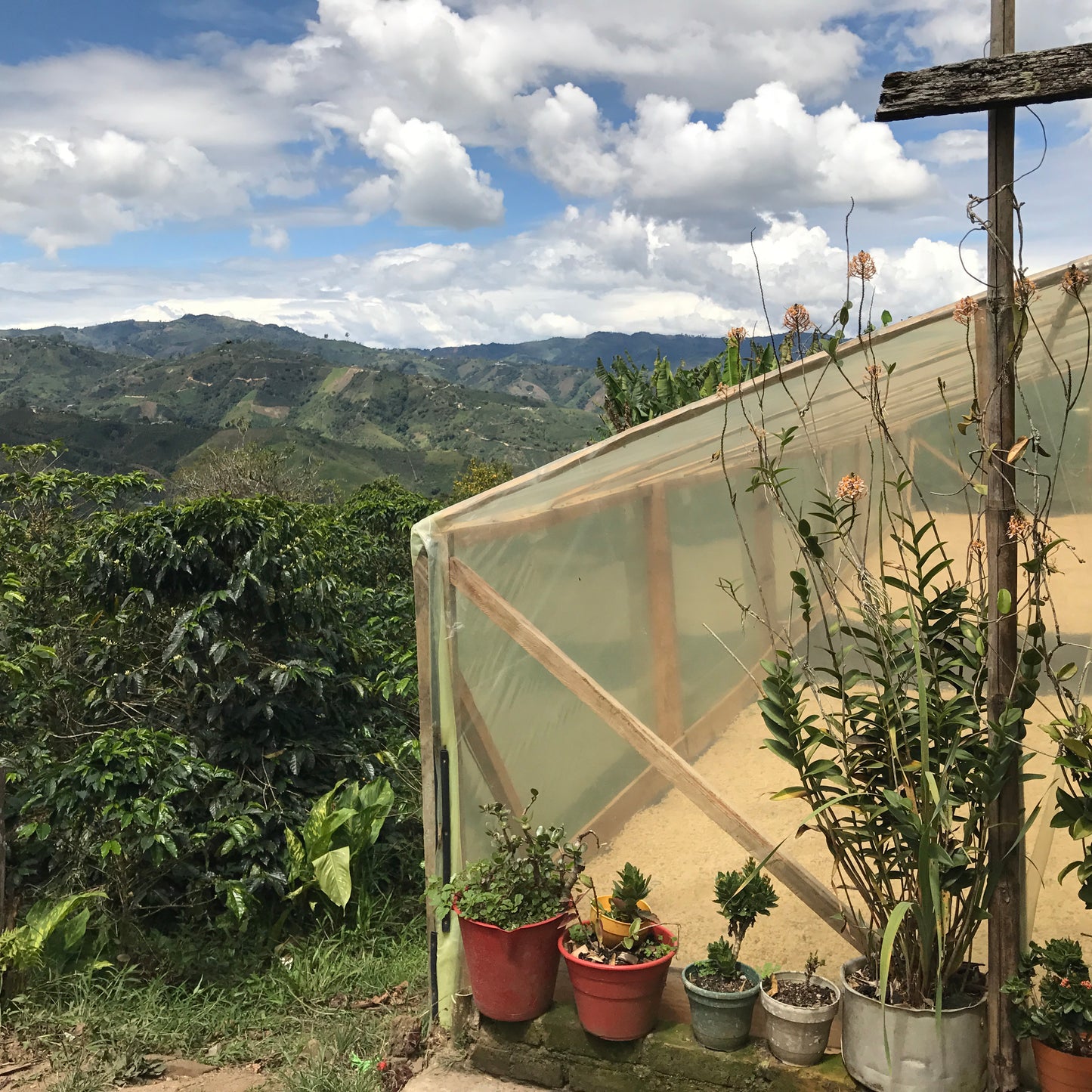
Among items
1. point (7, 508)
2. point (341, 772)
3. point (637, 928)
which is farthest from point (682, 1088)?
point (7, 508)

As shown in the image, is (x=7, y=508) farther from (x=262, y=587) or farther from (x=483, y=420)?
(x=483, y=420)

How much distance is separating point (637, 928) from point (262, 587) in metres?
2.67

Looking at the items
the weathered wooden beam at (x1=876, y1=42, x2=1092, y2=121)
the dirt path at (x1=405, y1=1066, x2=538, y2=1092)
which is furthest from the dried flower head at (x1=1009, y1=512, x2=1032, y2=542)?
the dirt path at (x1=405, y1=1066, x2=538, y2=1092)

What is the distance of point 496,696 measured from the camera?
11.8ft

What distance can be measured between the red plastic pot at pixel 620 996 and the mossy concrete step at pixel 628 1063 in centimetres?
7

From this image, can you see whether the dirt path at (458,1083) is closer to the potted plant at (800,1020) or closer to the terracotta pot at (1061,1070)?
the potted plant at (800,1020)

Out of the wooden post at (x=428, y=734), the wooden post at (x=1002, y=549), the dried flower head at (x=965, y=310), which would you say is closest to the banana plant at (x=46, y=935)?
the wooden post at (x=428, y=734)

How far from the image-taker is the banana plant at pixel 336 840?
173 inches

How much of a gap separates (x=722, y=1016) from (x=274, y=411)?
118 meters

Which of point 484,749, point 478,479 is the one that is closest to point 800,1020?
point 484,749

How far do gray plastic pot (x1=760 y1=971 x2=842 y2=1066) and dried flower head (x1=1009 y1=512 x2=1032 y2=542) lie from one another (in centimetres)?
145

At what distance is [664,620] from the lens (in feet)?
15.7

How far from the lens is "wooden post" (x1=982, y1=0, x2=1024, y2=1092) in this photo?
2482 millimetres

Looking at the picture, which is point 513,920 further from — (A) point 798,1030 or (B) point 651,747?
(A) point 798,1030
